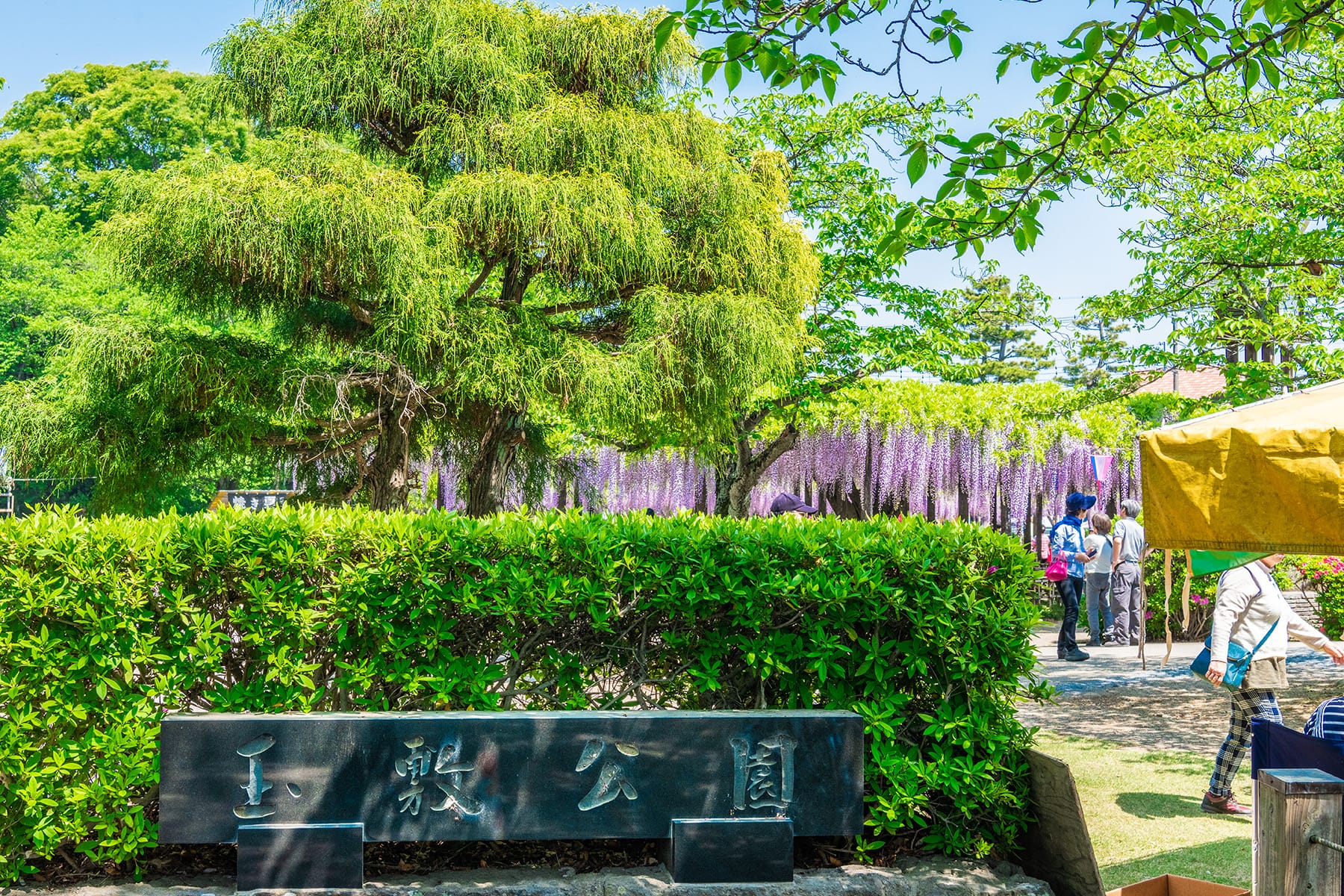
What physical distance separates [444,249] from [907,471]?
10564mm

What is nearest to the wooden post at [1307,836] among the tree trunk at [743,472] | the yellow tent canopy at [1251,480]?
the yellow tent canopy at [1251,480]

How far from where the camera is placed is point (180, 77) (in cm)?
3319

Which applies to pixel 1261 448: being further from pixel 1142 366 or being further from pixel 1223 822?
pixel 1142 366

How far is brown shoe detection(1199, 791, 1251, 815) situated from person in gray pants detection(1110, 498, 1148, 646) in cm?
606

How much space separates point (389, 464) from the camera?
9.99 m

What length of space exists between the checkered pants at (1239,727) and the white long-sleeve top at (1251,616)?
8.5 inches

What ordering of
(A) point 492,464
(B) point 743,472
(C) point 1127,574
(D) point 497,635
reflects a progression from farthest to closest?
1. (B) point 743,472
2. (C) point 1127,574
3. (A) point 492,464
4. (D) point 497,635

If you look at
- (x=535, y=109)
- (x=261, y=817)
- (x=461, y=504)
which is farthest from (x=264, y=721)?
(x=461, y=504)

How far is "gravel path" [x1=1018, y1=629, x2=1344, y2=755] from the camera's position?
22.9 feet

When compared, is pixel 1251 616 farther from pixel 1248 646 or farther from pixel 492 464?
pixel 492 464

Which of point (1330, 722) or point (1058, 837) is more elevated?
point (1330, 722)

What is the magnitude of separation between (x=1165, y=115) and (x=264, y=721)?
25.8ft

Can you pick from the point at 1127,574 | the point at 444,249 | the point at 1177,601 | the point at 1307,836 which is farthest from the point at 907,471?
the point at 1307,836

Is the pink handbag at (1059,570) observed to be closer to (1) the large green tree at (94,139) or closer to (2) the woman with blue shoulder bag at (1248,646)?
(2) the woman with blue shoulder bag at (1248,646)
